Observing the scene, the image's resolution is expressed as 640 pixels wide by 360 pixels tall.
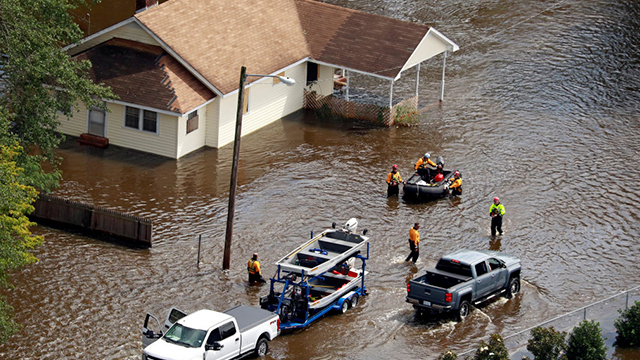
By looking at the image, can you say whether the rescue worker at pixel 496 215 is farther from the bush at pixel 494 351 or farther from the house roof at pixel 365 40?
the house roof at pixel 365 40

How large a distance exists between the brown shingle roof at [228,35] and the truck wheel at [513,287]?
684 inches

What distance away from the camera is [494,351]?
20984mm

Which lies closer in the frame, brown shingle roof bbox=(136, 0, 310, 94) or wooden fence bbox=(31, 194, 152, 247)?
wooden fence bbox=(31, 194, 152, 247)

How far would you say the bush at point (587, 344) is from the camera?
2175 centimetres

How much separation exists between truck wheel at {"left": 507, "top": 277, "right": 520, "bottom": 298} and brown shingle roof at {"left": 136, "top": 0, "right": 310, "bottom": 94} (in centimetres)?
1737

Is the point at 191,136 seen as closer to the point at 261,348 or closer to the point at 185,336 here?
the point at 261,348

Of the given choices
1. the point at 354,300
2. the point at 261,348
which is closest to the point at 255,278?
the point at 354,300

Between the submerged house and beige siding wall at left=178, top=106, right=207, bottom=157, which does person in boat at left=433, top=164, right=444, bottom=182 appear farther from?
beige siding wall at left=178, top=106, right=207, bottom=157

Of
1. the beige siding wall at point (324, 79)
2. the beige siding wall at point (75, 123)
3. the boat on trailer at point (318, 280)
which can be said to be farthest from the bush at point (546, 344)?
the beige siding wall at point (324, 79)

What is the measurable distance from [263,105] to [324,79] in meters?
5.14

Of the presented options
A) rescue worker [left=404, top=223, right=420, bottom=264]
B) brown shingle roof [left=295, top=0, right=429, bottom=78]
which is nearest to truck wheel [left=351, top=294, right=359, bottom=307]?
rescue worker [left=404, top=223, right=420, bottom=264]

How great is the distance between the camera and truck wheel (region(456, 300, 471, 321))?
81.4 feet

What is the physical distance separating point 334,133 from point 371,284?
16.7m

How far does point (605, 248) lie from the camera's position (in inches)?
1216
